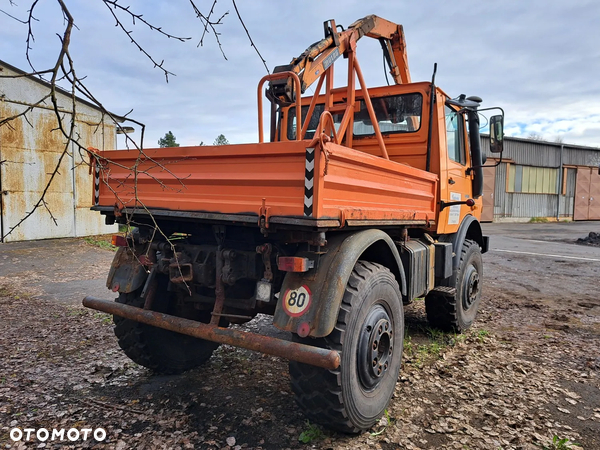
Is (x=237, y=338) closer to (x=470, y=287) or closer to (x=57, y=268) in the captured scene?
(x=470, y=287)

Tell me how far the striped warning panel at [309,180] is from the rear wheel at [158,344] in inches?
65.9

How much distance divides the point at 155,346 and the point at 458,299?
315cm

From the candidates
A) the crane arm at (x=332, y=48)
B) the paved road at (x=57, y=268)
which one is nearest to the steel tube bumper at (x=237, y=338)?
the crane arm at (x=332, y=48)

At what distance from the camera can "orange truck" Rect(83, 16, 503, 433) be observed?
2.56 meters

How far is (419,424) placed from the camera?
116 inches

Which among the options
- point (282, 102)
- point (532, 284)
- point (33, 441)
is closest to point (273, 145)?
point (282, 102)

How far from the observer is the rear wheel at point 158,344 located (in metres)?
3.44

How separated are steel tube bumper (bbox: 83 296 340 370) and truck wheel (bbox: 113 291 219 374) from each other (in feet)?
1.08

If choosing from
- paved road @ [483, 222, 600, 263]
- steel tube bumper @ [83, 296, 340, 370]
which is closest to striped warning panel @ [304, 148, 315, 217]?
steel tube bumper @ [83, 296, 340, 370]

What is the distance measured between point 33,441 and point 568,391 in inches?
152

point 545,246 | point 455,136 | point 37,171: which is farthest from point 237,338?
point 545,246

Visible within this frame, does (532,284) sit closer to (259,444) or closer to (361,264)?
(361,264)

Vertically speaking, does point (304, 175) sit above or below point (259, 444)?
above

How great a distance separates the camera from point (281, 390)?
11.2 feet
